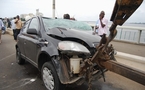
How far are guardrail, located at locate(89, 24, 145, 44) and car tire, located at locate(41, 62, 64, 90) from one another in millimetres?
5936

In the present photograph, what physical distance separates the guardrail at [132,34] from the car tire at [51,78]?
594cm

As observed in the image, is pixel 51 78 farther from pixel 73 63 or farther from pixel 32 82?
pixel 32 82

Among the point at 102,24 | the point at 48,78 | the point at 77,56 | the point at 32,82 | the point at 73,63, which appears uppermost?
the point at 102,24

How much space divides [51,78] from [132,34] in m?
6.37

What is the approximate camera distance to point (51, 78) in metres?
2.68

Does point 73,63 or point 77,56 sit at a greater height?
point 77,56

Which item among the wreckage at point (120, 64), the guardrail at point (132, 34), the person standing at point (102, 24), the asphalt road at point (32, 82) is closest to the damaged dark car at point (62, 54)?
the wreckage at point (120, 64)

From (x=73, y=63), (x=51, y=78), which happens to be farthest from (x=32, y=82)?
(x=73, y=63)

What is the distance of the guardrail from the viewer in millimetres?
7039

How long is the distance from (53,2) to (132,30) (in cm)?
524

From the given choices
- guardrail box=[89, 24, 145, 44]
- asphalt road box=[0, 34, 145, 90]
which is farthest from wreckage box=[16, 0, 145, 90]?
guardrail box=[89, 24, 145, 44]

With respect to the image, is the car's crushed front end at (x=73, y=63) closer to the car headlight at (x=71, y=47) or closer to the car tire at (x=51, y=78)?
the car headlight at (x=71, y=47)

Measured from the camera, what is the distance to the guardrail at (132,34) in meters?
7.04

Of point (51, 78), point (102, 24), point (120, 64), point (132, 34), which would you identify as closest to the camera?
point (120, 64)
